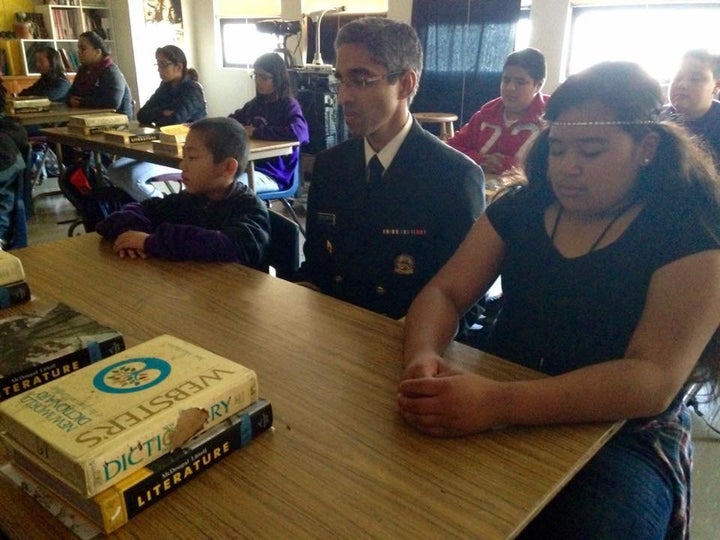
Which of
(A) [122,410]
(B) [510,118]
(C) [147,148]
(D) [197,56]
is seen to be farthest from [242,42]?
(A) [122,410]

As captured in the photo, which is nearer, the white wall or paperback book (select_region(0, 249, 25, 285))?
paperback book (select_region(0, 249, 25, 285))

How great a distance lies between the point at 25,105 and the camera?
450cm

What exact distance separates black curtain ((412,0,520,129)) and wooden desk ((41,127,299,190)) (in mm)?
2120

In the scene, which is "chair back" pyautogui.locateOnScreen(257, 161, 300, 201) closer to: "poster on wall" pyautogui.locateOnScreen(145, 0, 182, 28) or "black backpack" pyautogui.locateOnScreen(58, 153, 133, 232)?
"black backpack" pyautogui.locateOnScreen(58, 153, 133, 232)

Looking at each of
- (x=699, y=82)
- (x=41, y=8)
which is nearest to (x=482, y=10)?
(x=699, y=82)

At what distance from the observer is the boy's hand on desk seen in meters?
1.57

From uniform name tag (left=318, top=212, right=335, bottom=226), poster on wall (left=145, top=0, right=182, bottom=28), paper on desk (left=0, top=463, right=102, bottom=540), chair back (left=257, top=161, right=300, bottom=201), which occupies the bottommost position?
chair back (left=257, top=161, right=300, bottom=201)

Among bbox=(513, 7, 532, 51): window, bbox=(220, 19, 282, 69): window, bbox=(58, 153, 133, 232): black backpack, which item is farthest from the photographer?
bbox=(220, 19, 282, 69): window

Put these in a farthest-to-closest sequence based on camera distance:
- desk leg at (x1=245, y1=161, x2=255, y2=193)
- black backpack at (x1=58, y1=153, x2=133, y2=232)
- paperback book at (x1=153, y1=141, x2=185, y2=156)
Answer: desk leg at (x1=245, y1=161, x2=255, y2=193) < paperback book at (x1=153, y1=141, x2=185, y2=156) < black backpack at (x1=58, y1=153, x2=133, y2=232)

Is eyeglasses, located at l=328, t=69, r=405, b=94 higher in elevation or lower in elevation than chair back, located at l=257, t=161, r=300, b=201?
higher

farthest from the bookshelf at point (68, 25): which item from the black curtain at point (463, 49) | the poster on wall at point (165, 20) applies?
the black curtain at point (463, 49)

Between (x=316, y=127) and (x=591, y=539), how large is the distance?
17.1 ft

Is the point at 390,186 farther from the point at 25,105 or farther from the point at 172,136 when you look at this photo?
the point at 25,105

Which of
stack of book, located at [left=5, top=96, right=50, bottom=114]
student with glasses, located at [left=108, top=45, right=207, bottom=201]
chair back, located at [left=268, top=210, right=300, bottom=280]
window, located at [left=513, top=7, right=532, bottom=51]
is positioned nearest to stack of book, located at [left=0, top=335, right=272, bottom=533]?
chair back, located at [left=268, top=210, right=300, bottom=280]
